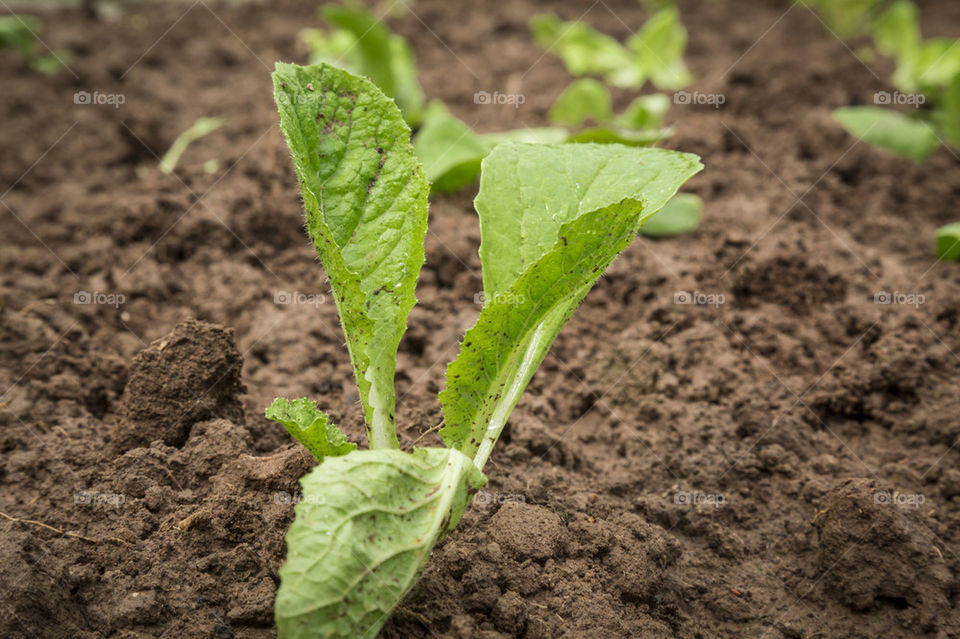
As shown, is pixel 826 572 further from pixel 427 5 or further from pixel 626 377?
pixel 427 5

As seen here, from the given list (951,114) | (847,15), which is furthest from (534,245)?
(847,15)

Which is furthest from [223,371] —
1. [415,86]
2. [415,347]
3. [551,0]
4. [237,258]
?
[551,0]

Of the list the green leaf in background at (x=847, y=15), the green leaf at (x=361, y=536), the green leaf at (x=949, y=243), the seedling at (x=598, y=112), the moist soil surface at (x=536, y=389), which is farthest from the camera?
the green leaf in background at (x=847, y=15)

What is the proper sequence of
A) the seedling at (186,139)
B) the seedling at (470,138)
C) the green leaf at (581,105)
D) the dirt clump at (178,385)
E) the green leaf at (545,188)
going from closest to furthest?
the green leaf at (545,188), the dirt clump at (178,385), the seedling at (470,138), the seedling at (186,139), the green leaf at (581,105)

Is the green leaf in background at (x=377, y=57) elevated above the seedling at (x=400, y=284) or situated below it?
above
